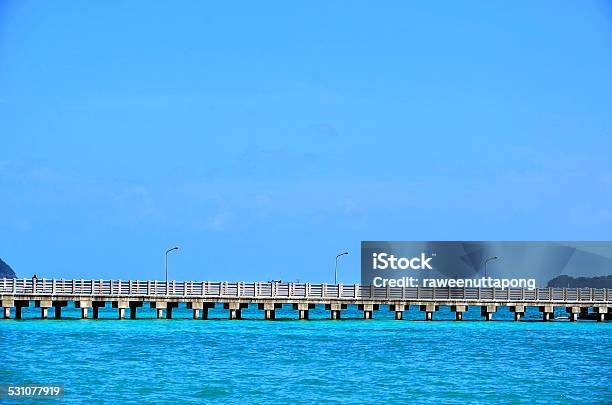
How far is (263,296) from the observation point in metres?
80.2

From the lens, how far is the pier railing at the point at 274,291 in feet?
247

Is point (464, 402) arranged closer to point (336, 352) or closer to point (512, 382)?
point (512, 382)

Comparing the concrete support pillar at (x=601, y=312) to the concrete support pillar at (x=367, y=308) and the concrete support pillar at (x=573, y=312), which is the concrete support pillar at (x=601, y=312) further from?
the concrete support pillar at (x=367, y=308)

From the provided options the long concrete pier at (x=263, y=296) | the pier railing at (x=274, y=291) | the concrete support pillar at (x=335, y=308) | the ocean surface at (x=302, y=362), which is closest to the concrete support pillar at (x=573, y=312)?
the long concrete pier at (x=263, y=296)

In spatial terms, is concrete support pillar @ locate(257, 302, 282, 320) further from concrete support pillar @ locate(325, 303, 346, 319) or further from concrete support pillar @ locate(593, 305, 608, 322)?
concrete support pillar @ locate(593, 305, 608, 322)

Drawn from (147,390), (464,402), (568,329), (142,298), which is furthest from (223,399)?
(568,329)

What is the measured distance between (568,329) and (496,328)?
5814 millimetres

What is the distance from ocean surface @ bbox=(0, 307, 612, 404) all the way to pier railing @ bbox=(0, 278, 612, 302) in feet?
7.17

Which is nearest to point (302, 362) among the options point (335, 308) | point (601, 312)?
point (335, 308)

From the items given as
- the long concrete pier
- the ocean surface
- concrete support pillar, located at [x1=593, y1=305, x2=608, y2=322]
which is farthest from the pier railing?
the ocean surface

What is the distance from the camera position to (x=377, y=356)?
58.1 meters

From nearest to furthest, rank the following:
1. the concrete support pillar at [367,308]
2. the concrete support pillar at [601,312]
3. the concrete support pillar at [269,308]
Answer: the concrete support pillar at [269,308] < the concrete support pillar at [367,308] < the concrete support pillar at [601,312]

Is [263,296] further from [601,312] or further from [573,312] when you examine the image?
[601,312]

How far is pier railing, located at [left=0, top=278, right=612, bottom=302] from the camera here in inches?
2960
